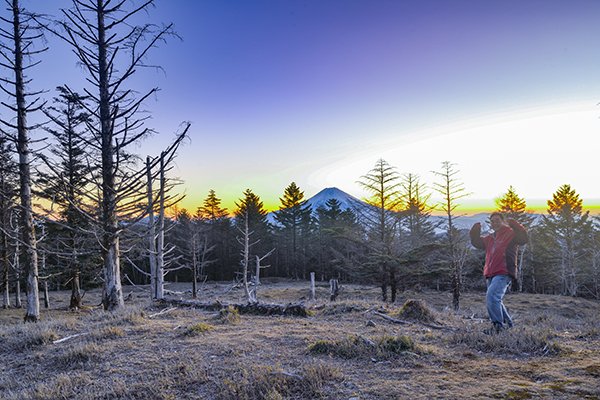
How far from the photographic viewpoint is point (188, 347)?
510 centimetres

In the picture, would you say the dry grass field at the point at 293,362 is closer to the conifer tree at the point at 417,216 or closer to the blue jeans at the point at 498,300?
the blue jeans at the point at 498,300

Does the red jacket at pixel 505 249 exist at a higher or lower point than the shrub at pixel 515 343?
higher

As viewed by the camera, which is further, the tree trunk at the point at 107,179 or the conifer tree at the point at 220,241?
the conifer tree at the point at 220,241

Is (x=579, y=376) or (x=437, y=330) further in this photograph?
(x=437, y=330)

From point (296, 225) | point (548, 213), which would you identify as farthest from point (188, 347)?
point (548, 213)

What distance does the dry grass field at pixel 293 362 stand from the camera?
3.26 metres

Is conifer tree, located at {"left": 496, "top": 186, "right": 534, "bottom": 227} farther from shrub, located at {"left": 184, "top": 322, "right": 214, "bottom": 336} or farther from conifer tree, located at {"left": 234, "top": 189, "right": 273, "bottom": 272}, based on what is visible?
shrub, located at {"left": 184, "top": 322, "right": 214, "bottom": 336}

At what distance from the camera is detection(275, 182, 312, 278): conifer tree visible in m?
46.8

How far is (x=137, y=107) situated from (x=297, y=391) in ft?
19.8

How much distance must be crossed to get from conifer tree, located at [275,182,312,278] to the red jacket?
1594 inches

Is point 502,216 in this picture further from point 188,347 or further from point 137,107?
point 137,107

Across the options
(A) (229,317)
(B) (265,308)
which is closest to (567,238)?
(B) (265,308)

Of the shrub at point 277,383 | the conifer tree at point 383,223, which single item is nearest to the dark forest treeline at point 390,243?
the conifer tree at point 383,223

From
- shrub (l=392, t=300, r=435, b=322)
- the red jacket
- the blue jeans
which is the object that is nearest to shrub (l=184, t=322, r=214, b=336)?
shrub (l=392, t=300, r=435, b=322)
